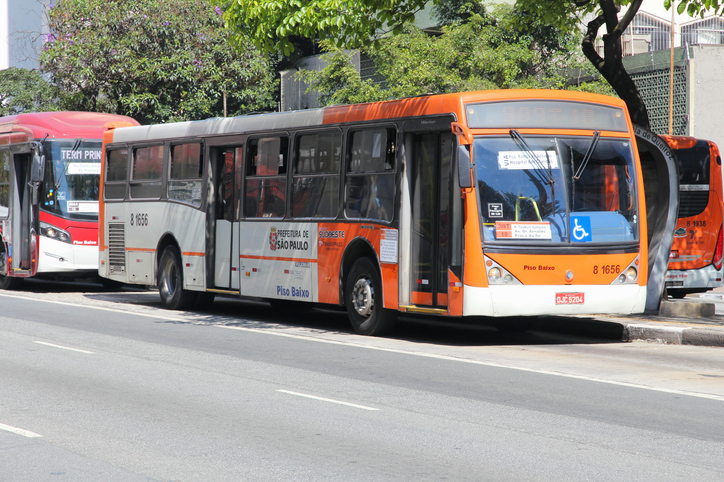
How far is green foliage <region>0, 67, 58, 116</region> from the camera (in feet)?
121

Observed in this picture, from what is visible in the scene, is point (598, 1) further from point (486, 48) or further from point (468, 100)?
point (486, 48)

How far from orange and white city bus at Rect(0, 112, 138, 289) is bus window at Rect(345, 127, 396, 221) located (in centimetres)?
815

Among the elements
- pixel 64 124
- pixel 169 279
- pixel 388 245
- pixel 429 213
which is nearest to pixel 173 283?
pixel 169 279

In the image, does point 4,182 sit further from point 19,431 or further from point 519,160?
point 19,431

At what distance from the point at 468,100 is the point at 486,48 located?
16331 mm

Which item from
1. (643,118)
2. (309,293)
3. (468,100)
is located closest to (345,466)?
(468,100)

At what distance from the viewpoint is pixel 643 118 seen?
14.7 metres

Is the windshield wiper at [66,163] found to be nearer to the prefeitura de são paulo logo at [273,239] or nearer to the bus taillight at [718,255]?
the prefeitura de são paulo logo at [273,239]

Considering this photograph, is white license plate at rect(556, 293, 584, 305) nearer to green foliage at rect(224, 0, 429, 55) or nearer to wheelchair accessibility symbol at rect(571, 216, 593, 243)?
wheelchair accessibility symbol at rect(571, 216, 593, 243)

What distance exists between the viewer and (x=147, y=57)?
96.5 ft

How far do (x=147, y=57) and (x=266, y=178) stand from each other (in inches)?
643

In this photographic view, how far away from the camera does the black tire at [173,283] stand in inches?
647

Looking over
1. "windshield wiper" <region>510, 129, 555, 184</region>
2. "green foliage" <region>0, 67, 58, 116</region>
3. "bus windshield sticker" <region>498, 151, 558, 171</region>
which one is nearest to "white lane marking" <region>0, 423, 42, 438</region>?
"bus windshield sticker" <region>498, 151, 558, 171</region>

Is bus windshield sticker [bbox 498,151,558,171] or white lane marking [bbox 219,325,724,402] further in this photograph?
bus windshield sticker [bbox 498,151,558,171]
